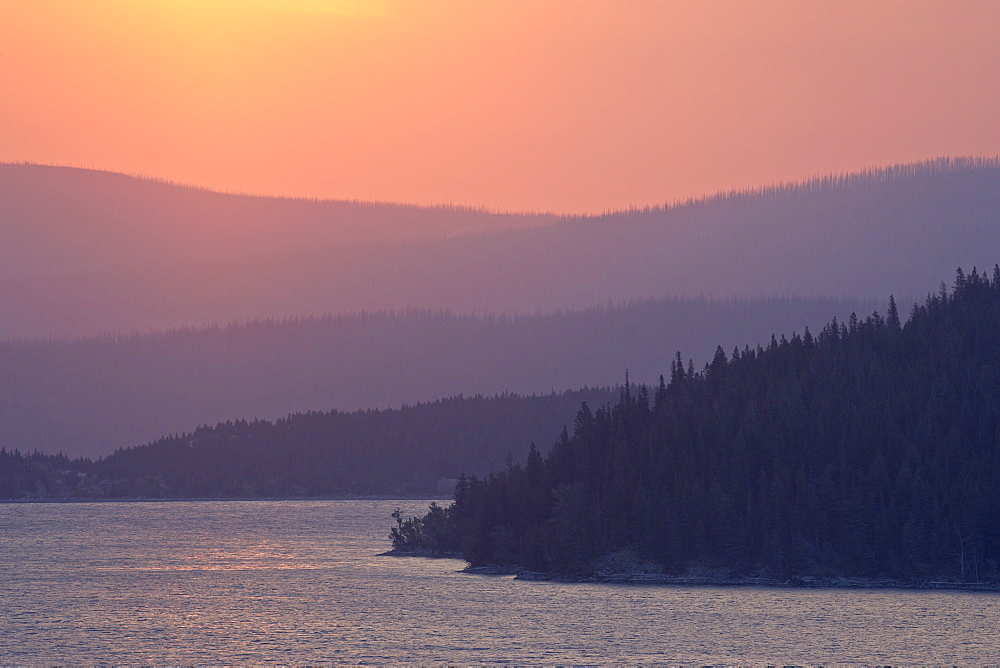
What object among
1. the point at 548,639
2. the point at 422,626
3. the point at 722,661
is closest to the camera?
the point at 722,661

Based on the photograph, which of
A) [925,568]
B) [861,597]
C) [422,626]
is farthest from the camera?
[925,568]

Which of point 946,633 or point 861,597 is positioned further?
point 861,597

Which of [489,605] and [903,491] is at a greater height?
[903,491]

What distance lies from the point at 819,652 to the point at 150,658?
192ft

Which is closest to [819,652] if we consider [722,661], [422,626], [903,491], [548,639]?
[722,661]

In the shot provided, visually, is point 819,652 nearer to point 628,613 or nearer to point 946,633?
point 946,633

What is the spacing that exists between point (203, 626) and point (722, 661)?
58.6 m

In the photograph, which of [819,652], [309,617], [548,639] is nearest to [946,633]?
[819,652]

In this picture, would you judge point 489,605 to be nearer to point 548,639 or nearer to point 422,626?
point 422,626

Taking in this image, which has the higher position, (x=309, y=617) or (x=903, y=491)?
(x=903, y=491)

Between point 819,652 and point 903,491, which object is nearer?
point 819,652

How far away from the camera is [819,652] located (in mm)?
133000

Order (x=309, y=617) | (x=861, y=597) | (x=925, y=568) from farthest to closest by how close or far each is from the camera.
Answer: (x=925, y=568) → (x=861, y=597) → (x=309, y=617)

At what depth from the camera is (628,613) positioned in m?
164
